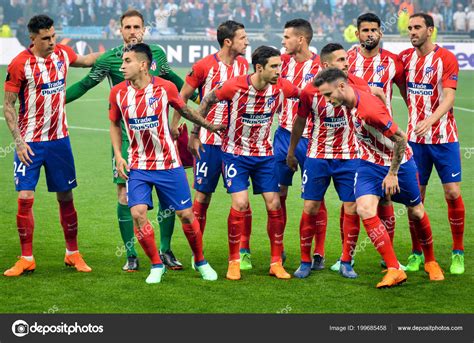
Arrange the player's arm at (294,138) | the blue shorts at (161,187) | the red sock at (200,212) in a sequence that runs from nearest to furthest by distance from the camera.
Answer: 1. the blue shorts at (161,187)
2. the player's arm at (294,138)
3. the red sock at (200,212)

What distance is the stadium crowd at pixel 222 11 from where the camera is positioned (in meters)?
30.9

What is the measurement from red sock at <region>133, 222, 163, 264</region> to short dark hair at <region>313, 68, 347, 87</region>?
184 centimetres

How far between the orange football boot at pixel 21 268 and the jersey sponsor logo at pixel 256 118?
2.27 m

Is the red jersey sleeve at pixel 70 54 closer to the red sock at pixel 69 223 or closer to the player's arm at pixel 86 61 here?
the player's arm at pixel 86 61

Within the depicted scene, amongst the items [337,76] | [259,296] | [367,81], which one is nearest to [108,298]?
[259,296]

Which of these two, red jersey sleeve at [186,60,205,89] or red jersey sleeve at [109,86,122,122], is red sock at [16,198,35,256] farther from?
red jersey sleeve at [186,60,205,89]

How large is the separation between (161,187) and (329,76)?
1703 millimetres

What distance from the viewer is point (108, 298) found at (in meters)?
7.48

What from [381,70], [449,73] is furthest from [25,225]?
[449,73]

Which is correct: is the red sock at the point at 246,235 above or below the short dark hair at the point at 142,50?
below

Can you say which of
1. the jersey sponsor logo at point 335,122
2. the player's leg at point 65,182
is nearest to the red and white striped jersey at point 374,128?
the jersey sponsor logo at point 335,122

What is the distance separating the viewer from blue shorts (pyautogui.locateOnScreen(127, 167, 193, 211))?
789cm

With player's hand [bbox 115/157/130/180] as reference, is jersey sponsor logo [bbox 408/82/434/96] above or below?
above

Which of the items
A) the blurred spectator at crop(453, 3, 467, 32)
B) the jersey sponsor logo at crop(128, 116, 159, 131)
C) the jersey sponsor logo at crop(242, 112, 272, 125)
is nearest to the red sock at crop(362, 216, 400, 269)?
the jersey sponsor logo at crop(242, 112, 272, 125)
